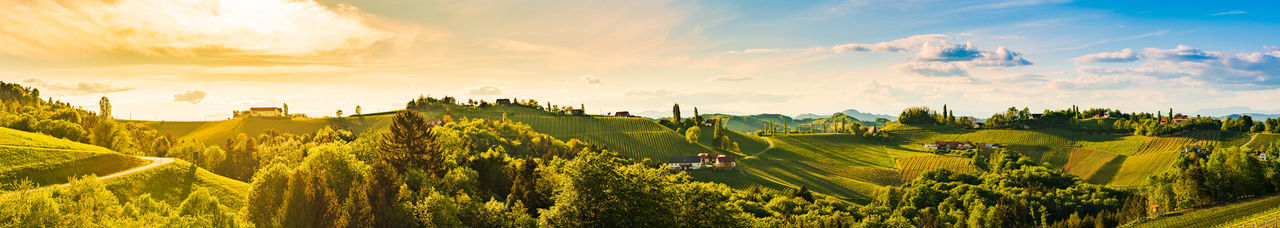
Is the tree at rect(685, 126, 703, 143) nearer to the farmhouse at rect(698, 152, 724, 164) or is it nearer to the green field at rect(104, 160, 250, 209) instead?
the farmhouse at rect(698, 152, 724, 164)

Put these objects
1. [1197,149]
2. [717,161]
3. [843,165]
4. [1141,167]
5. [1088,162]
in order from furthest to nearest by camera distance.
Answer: [843,165] → [1197,149] → [1088,162] → [717,161] → [1141,167]

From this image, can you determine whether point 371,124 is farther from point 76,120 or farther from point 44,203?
point 44,203

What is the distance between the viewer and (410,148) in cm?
6331

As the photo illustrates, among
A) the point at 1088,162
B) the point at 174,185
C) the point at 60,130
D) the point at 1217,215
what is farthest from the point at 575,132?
the point at 1217,215

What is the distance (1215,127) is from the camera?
190 meters

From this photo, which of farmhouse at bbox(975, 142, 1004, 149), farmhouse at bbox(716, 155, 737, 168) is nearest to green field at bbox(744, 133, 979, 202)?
farmhouse at bbox(716, 155, 737, 168)

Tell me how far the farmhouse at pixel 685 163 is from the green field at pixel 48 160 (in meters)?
111

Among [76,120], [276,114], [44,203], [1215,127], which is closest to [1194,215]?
[44,203]

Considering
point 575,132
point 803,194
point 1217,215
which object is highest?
point 575,132

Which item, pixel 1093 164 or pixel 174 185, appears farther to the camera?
pixel 1093 164

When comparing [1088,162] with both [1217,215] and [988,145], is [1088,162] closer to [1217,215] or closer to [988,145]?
[988,145]

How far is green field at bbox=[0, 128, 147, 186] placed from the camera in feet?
135

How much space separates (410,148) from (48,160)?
27968mm

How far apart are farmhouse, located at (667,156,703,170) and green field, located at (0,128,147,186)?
11077cm
